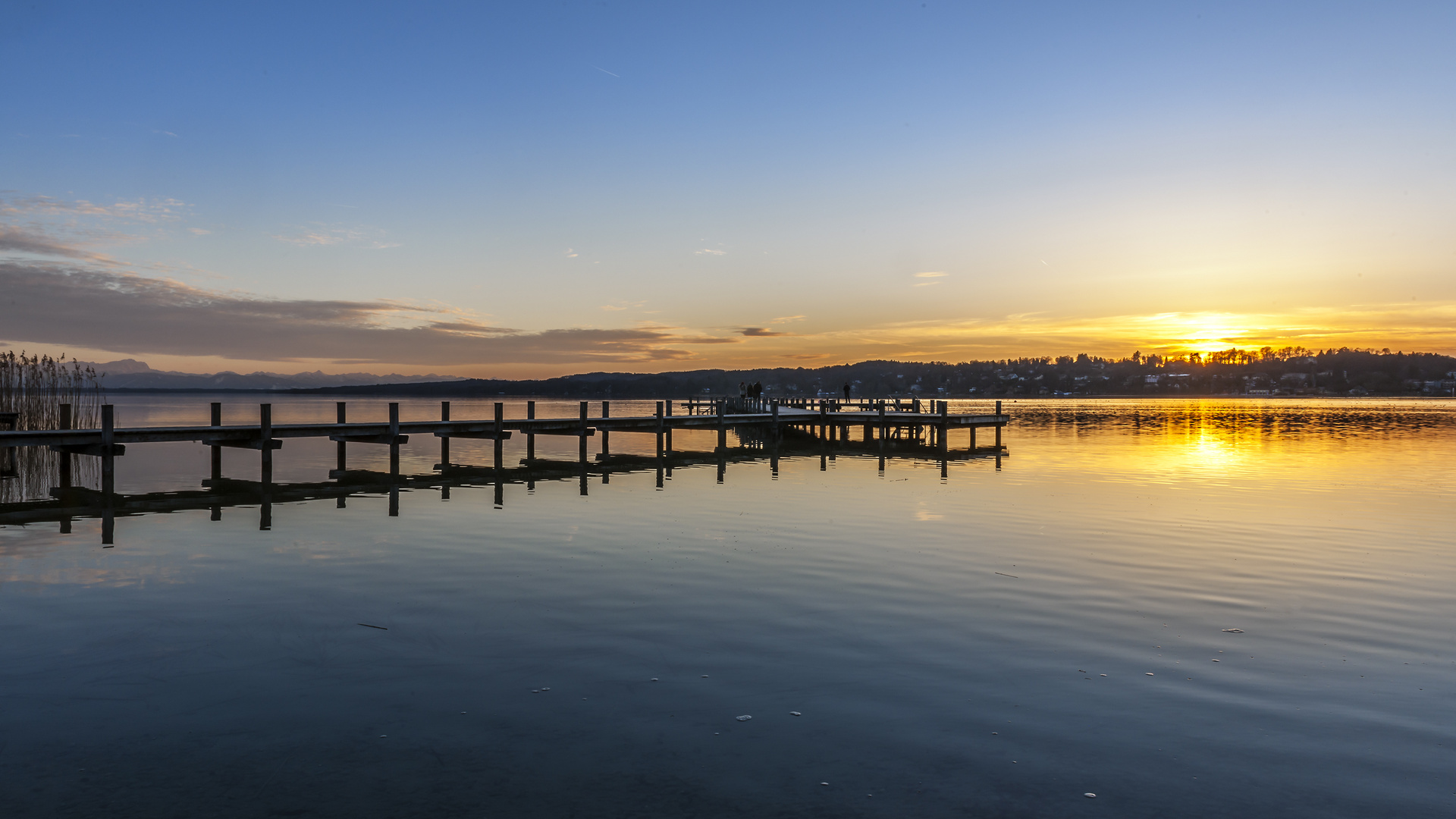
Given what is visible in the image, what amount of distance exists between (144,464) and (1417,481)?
48751mm

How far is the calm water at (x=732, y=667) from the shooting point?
6.34m

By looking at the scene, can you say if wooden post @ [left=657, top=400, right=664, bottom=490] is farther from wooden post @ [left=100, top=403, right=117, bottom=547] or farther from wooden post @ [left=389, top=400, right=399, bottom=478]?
wooden post @ [left=100, top=403, right=117, bottom=547]

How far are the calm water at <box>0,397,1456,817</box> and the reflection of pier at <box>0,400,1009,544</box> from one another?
14.9 feet

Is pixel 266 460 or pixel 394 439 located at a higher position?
pixel 394 439

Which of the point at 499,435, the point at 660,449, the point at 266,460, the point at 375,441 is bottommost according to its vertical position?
the point at 660,449

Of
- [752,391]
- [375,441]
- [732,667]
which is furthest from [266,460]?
[752,391]

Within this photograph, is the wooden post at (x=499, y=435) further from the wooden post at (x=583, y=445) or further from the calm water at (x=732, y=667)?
the calm water at (x=732, y=667)

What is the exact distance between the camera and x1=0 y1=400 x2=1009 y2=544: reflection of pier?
77.3ft

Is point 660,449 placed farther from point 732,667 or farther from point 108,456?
point 732,667

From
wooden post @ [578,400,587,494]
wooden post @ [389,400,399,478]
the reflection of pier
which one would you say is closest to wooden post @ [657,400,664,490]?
the reflection of pier

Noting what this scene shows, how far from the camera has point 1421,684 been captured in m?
8.58

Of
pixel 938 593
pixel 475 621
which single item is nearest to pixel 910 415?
pixel 938 593

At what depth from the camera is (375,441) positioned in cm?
3344

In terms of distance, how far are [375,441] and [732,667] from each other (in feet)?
91.5
